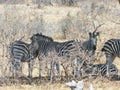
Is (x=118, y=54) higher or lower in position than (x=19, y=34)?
lower

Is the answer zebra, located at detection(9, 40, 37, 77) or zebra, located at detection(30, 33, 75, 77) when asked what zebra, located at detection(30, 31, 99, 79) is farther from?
zebra, located at detection(9, 40, 37, 77)

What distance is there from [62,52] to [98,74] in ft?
4.32

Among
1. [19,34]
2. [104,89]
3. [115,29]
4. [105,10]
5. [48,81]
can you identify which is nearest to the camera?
[104,89]

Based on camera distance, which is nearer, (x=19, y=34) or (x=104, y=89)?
(x=104, y=89)

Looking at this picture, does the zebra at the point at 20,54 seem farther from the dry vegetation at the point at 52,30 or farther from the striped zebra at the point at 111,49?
the striped zebra at the point at 111,49

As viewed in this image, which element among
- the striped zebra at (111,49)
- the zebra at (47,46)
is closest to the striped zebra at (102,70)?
the striped zebra at (111,49)

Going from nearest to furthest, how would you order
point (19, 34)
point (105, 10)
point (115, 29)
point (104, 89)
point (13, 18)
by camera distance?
point (104, 89) → point (19, 34) → point (13, 18) → point (115, 29) → point (105, 10)

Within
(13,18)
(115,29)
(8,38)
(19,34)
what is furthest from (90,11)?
(8,38)

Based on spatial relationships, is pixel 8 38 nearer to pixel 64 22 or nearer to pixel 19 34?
pixel 19 34

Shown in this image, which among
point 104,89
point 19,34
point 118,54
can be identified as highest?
point 19,34

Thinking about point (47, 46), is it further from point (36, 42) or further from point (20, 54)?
point (20, 54)

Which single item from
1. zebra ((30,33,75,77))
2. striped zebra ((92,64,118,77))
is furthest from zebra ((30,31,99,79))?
striped zebra ((92,64,118,77))

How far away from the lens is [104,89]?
10.5 meters

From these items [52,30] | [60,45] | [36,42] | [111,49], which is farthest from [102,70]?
[52,30]
